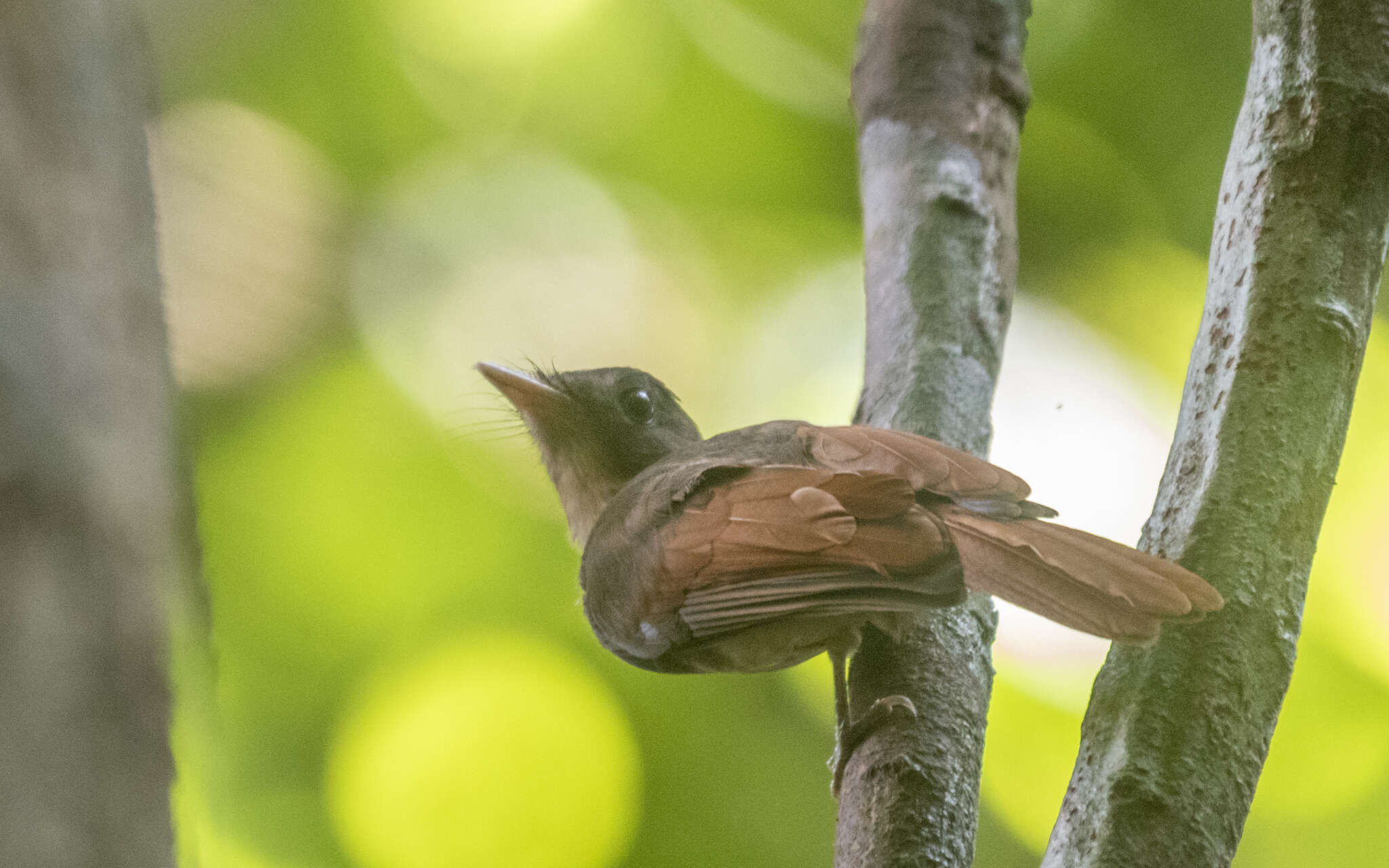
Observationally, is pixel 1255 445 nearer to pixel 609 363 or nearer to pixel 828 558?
pixel 828 558

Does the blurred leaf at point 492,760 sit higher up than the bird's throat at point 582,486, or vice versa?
the bird's throat at point 582,486

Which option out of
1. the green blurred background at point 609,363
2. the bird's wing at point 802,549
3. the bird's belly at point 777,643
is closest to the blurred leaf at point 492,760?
the green blurred background at point 609,363

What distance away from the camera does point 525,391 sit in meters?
2.50

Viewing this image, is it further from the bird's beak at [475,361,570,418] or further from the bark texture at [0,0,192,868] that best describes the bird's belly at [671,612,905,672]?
the bark texture at [0,0,192,868]

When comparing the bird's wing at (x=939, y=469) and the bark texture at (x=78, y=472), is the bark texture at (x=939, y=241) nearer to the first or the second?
the bird's wing at (x=939, y=469)

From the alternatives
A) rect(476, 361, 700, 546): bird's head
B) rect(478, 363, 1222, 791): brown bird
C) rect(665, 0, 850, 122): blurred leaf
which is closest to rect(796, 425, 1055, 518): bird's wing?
rect(478, 363, 1222, 791): brown bird

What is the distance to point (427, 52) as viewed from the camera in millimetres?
3221

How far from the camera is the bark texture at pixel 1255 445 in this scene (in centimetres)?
117

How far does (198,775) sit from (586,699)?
7.85ft

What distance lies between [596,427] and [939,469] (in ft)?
3.45

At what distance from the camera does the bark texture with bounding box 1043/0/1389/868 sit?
1.17m

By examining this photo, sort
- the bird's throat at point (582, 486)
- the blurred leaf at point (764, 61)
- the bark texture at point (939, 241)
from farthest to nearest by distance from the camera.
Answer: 1. the blurred leaf at point (764, 61)
2. the bird's throat at point (582, 486)
3. the bark texture at point (939, 241)

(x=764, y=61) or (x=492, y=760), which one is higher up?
(x=764, y=61)

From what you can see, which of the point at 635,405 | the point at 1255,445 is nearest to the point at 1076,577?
the point at 1255,445
